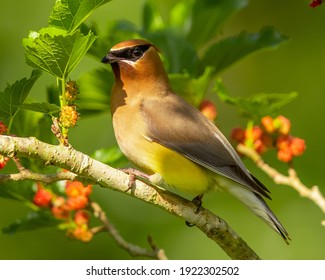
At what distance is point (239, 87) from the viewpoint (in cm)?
715

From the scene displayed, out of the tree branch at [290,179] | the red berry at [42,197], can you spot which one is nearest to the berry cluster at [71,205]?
the red berry at [42,197]

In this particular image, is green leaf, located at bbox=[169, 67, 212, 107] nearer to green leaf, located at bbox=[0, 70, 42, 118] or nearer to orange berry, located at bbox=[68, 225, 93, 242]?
orange berry, located at bbox=[68, 225, 93, 242]

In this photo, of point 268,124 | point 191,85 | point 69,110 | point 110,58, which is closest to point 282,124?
point 268,124

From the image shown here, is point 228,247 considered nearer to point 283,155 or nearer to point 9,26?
point 283,155

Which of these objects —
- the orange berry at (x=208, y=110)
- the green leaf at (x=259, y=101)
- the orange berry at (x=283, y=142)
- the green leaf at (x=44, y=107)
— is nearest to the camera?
the green leaf at (x=44, y=107)

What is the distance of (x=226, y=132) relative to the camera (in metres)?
6.71

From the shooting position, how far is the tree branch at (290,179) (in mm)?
3957

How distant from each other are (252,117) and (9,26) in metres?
2.88

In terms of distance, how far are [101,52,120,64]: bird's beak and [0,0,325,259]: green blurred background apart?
1437 millimetres

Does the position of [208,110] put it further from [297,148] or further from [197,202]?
[197,202]

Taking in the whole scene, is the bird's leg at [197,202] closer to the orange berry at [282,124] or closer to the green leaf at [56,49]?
the orange berry at [282,124]

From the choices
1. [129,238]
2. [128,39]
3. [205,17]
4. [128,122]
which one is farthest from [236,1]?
[129,238]

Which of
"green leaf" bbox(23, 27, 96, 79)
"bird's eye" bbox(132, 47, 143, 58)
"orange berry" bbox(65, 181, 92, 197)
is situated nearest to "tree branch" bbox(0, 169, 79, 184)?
"green leaf" bbox(23, 27, 96, 79)

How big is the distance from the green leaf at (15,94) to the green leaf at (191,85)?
1.08 meters
